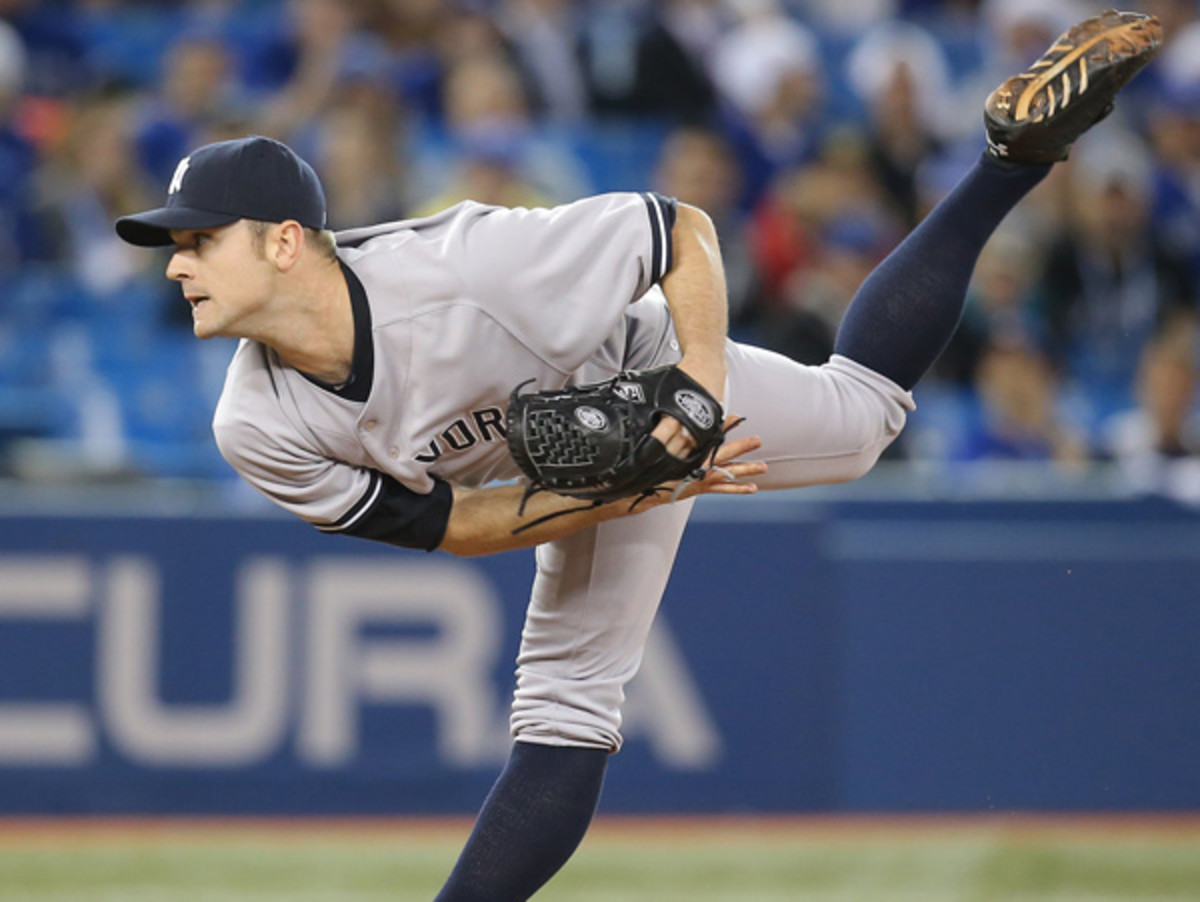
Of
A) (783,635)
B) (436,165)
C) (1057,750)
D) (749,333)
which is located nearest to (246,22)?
(436,165)

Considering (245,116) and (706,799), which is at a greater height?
(245,116)

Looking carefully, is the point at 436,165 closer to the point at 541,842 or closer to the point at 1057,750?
the point at 1057,750

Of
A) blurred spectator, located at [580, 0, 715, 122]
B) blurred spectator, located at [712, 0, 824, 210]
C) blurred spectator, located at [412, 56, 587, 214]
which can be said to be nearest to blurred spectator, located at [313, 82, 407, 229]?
blurred spectator, located at [412, 56, 587, 214]

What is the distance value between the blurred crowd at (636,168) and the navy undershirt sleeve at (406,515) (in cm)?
341

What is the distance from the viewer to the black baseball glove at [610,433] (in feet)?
11.0

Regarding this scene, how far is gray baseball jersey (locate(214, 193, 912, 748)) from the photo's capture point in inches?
140

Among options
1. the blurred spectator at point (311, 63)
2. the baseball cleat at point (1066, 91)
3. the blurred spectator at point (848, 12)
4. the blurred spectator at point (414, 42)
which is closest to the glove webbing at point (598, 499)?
the baseball cleat at point (1066, 91)

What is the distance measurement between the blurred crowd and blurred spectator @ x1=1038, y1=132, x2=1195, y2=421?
0.04 ft

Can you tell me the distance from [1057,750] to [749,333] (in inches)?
81.5

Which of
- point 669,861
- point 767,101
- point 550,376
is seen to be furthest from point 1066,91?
point 767,101

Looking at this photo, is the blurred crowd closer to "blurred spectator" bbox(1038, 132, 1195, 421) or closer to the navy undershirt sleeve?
"blurred spectator" bbox(1038, 132, 1195, 421)

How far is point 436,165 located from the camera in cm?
844

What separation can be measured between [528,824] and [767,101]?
5697 mm

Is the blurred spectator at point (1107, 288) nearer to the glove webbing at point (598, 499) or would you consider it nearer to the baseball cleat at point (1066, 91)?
the baseball cleat at point (1066, 91)
